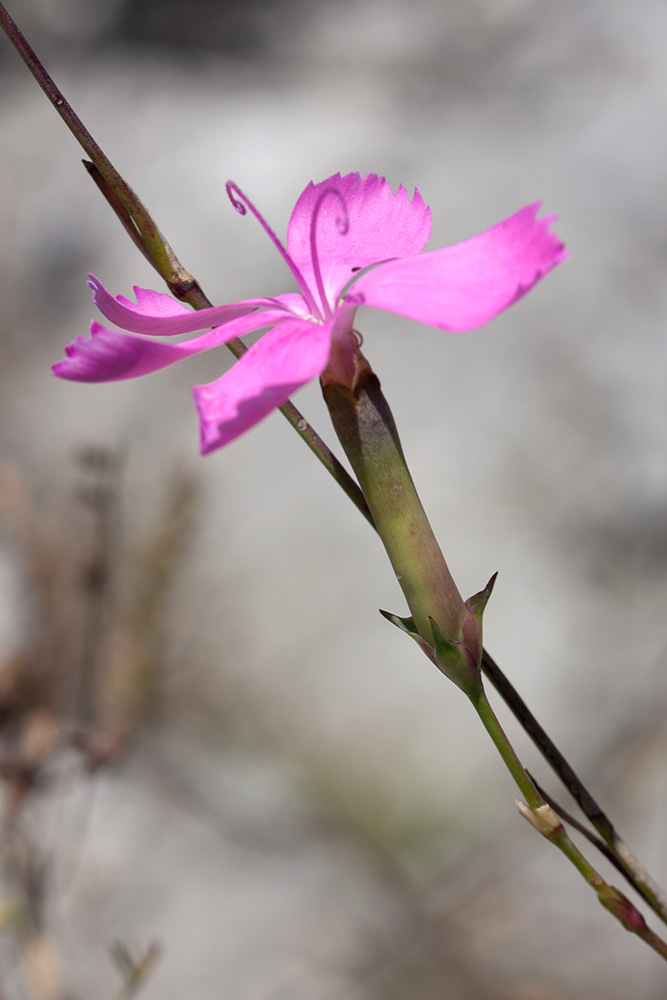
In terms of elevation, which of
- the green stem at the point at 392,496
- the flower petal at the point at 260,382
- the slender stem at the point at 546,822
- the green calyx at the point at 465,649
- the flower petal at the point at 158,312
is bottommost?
the slender stem at the point at 546,822

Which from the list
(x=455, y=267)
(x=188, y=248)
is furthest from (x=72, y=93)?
(x=455, y=267)

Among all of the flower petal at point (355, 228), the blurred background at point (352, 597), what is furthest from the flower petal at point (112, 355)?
the blurred background at point (352, 597)

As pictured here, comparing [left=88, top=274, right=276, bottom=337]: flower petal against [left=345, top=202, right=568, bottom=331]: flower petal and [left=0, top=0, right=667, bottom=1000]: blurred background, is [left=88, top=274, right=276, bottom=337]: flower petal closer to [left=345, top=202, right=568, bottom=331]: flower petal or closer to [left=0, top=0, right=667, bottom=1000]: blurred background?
[left=345, top=202, right=568, bottom=331]: flower petal

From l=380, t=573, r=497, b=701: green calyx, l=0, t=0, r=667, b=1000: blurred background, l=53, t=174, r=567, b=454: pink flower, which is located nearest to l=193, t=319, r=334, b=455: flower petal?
l=53, t=174, r=567, b=454: pink flower

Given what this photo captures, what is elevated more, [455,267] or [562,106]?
[562,106]

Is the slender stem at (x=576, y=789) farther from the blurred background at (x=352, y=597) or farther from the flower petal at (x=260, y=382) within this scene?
the blurred background at (x=352, y=597)

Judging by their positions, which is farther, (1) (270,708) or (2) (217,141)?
(2) (217,141)

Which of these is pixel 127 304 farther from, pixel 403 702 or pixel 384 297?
pixel 403 702
